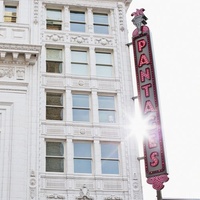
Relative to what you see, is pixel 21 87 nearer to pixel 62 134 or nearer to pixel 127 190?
pixel 62 134

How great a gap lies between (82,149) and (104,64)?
6143 millimetres

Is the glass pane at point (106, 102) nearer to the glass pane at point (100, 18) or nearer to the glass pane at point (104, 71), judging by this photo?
the glass pane at point (104, 71)

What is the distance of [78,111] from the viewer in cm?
2939

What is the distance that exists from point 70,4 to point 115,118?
28.3ft

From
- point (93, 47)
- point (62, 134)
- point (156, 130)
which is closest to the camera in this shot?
point (156, 130)

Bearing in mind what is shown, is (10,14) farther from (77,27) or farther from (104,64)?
(104,64)

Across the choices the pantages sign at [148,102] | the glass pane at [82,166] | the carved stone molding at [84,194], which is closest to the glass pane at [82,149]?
the glass pane at [82,166]

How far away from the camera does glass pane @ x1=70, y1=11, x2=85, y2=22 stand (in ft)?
107

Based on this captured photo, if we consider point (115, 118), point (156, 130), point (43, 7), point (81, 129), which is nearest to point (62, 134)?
point (81, 129)

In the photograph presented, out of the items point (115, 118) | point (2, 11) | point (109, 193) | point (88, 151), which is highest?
point (2, 11)

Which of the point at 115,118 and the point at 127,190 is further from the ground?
the point at 115,118

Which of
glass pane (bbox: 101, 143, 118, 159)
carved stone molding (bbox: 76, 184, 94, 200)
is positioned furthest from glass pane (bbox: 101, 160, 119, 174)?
carved stone molding (bbox: 76, 184, 94, 200)

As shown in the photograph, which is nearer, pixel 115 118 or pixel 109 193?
pixel 109 193

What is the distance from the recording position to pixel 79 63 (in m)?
31.0
